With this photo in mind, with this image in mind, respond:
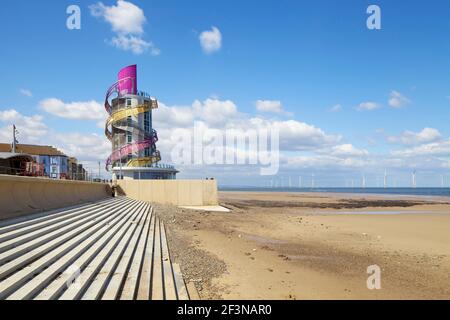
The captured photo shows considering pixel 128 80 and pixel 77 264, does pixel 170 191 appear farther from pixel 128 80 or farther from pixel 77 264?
pixel 77 264

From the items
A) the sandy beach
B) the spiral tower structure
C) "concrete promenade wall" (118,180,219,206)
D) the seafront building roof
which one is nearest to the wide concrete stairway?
the sandy beach

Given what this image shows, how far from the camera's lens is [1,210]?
407 inches

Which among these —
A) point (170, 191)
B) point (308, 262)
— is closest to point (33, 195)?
point (308, 262)

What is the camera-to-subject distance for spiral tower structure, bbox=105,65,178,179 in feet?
143

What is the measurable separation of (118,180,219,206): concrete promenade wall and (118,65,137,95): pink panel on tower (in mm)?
14571

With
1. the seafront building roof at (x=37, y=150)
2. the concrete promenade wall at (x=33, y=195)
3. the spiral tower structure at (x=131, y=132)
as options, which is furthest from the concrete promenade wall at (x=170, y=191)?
the seafront building roof at (x=37, y=150)

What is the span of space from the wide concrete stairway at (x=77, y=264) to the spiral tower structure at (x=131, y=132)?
1270 inches

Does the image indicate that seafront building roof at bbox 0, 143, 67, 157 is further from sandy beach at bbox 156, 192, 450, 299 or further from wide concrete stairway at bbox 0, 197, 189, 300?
wide concrete stairway at bbox 0, 197, 189, 300

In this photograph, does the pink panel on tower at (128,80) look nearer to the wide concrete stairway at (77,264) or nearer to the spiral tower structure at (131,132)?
the spiral tower structure at (131,132)

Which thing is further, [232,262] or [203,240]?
[203,240]

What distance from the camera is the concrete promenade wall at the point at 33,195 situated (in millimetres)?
10703
